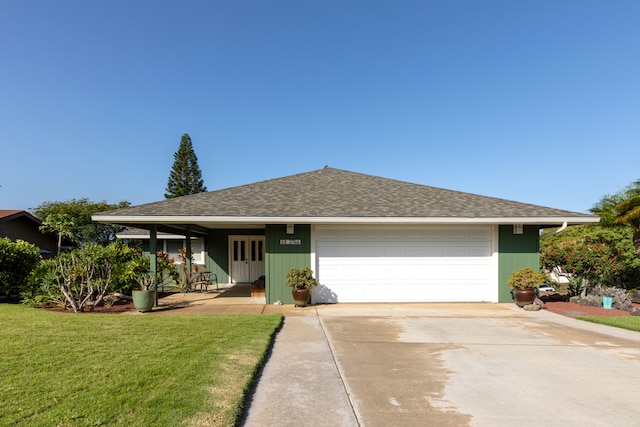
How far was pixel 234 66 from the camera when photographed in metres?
14.3

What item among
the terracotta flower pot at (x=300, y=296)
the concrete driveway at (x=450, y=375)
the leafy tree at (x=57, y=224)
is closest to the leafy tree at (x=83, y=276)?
the terracotta flower pot at (x=300, y=296)

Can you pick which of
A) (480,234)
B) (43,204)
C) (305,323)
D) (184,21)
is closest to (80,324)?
(305,323)

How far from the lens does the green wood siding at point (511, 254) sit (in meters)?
10.7

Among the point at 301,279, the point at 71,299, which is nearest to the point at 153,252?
the point at 71,299

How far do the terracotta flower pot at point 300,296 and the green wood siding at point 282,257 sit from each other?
0.58 metres

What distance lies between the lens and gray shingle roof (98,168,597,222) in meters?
10.1

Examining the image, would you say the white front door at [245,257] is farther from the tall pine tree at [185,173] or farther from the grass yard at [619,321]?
the tall pine tree at [185,173]

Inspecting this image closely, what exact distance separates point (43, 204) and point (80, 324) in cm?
4907

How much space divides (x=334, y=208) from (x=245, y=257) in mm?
7333

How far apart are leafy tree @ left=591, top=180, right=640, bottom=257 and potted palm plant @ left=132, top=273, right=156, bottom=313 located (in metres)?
17.6

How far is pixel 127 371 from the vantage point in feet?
13.8

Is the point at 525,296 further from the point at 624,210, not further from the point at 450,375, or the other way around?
the point at 624,210

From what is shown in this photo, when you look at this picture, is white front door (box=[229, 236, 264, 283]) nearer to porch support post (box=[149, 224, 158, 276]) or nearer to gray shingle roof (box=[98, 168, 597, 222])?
gray shingle roof (box=[98, 168, 597, 222])

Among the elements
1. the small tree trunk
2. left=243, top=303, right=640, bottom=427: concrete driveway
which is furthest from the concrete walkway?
the small tree trunk
